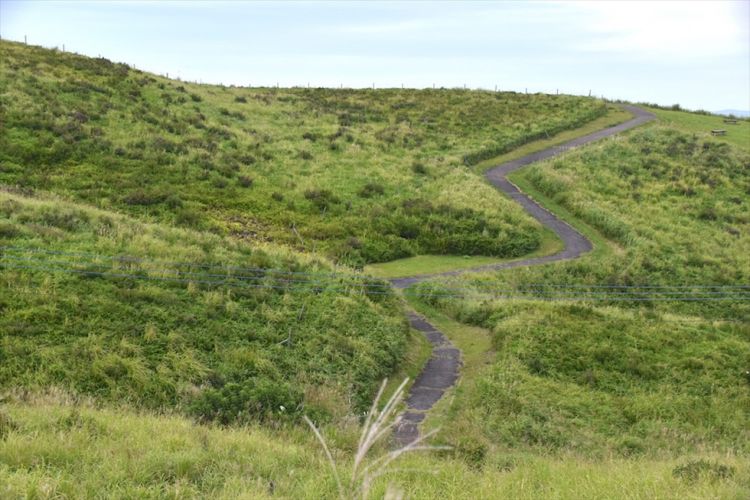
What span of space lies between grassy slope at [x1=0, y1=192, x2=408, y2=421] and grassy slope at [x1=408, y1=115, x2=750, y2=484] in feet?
11.6

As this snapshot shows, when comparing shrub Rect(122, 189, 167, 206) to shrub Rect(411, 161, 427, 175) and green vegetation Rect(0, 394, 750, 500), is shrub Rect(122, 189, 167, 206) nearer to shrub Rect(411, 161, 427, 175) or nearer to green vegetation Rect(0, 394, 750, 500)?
green vegetation Rect(0, 394, 750, 500)

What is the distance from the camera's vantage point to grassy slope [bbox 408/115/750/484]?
45.1 feet

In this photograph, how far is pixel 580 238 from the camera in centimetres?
3406

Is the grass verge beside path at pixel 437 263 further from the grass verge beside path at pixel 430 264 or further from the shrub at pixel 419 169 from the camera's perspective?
the shrub at pixel 419 169

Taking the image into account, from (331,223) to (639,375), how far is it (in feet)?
56.3

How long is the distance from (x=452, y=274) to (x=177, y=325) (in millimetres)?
14403

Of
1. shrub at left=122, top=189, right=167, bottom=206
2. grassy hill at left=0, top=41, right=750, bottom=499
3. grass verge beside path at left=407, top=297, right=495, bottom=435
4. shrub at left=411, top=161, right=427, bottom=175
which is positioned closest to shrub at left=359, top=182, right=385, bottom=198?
grassy hill at left=0, top=41, right=750, bottom=499

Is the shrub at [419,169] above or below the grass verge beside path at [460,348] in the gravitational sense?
above

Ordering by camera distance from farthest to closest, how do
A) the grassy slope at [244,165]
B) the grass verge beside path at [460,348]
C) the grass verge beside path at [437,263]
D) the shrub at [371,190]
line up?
1. the shrub at [371,190]
2. the grassy slope at [244,165]
3. the grass verge beside path at [437,263]
4. the grass verge beside path at [460,348]

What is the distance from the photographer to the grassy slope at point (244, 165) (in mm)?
27812

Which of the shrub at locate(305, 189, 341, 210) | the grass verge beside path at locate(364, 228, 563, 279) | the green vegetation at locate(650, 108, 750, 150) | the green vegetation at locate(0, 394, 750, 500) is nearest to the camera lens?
the green vegetation at locate(0, 394, 750, 500)

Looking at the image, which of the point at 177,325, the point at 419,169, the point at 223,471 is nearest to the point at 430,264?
the point at 177,325

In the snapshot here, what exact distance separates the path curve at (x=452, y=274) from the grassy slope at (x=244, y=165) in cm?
220

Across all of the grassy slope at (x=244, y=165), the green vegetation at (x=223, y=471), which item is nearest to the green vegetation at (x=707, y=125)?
the grassy slope at (x=244, y=165)
